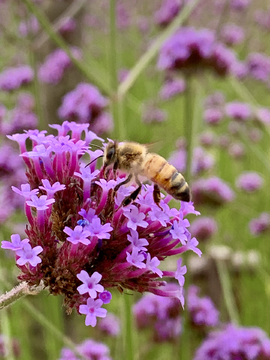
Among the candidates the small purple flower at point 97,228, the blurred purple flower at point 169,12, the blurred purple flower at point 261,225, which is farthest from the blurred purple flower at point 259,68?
the small purple flower at point 97,228

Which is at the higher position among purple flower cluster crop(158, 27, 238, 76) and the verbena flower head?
purple flower cluster crop(158, 27, 238, 76)

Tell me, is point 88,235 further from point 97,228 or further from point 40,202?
point 40,202

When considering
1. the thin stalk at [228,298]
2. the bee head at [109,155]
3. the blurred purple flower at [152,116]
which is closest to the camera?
the bee head at [109,155]

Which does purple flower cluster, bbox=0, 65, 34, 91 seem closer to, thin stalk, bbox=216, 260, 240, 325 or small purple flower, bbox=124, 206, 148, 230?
thin stalk, bbox=216, 260, 240, 325

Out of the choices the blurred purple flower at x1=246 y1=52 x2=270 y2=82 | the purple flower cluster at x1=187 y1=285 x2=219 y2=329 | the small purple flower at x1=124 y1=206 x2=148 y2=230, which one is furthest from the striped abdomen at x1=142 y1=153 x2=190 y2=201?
the blurred purple flower at x1=246 y1=52 x2=270 y2=82

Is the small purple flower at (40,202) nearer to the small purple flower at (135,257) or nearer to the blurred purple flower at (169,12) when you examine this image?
the small purple flower at (135,257)

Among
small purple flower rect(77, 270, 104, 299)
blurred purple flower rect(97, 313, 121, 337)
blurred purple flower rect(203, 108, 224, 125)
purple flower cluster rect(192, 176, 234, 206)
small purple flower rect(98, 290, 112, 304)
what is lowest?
blurred purple flower rect(97, 313, 121, 337)

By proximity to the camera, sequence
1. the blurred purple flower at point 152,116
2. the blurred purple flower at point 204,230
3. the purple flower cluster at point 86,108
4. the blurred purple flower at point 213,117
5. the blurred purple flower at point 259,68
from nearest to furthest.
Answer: the purple flower cluster at point 86,108 → the blurred purple flower at point 204,230 → the blurred purple flower at point 213,117 → the blurred purple flower at point 259,68 → the blurred purple flower at point 152,116

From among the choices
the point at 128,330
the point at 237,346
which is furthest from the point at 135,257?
the point at 237,346
